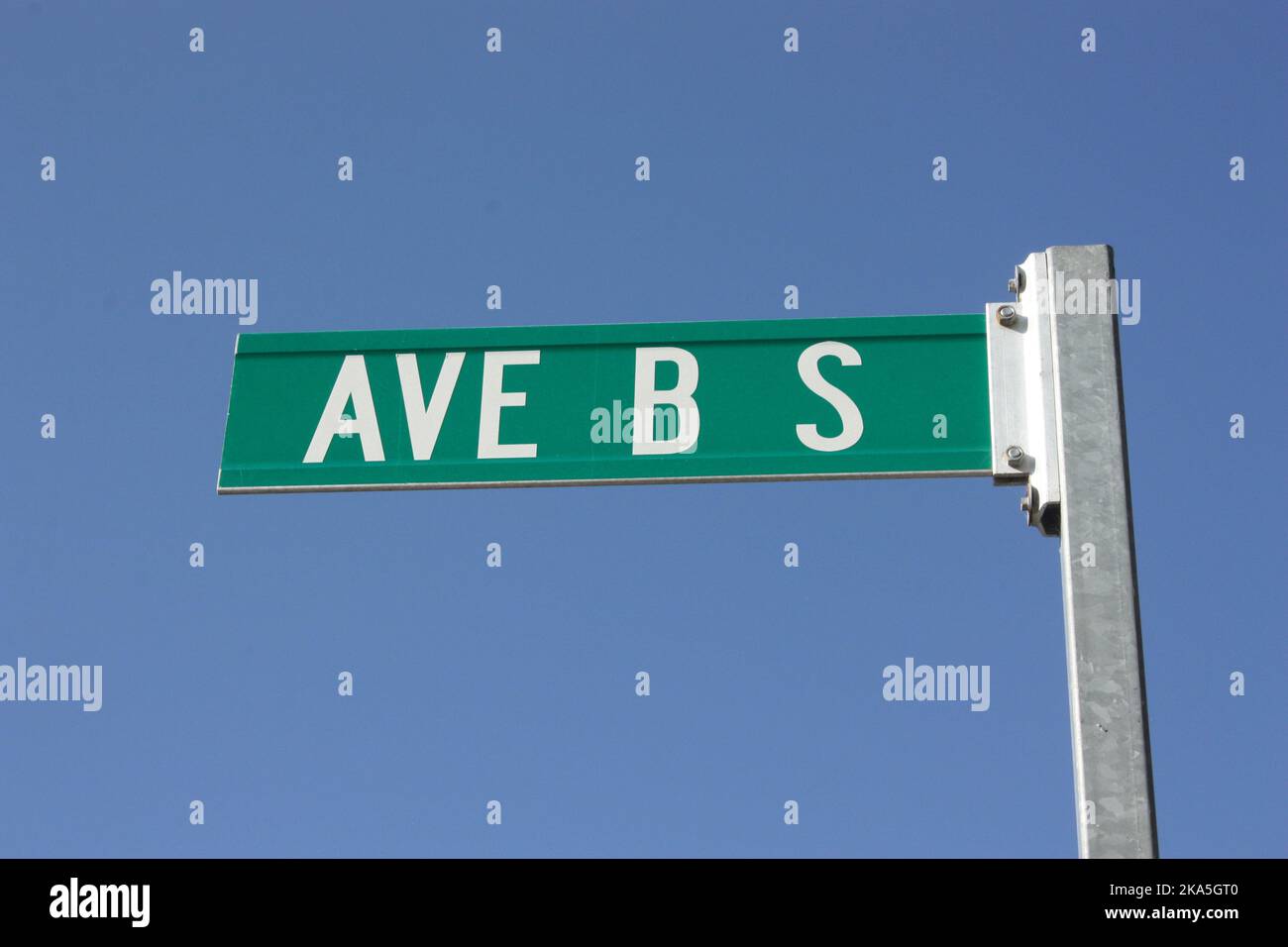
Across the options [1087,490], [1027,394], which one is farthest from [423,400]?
[1087,490]

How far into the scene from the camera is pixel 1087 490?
3617 millimetres

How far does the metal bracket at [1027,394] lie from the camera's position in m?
3.77

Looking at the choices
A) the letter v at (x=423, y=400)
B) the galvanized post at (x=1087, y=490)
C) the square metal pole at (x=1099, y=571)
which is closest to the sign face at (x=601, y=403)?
the letter v at (x=423, y=400)

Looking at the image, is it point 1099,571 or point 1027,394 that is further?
point 1027,394

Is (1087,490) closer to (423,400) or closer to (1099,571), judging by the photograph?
(1099,571)

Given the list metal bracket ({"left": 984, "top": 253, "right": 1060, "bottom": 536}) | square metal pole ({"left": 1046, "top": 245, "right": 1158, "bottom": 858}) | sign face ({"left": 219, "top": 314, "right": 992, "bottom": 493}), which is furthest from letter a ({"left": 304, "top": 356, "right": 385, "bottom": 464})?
square metal pole ({"left": 1046, "top": 245, "right": 1158, "bottom": 858})

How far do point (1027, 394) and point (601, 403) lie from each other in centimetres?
108

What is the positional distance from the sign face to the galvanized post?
18 centimetres

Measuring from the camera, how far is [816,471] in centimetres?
422

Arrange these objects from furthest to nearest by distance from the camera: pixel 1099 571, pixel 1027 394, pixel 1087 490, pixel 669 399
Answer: pixel 669 399, pixel 1027 394, pixel 1087 490, pixel 1099 571
